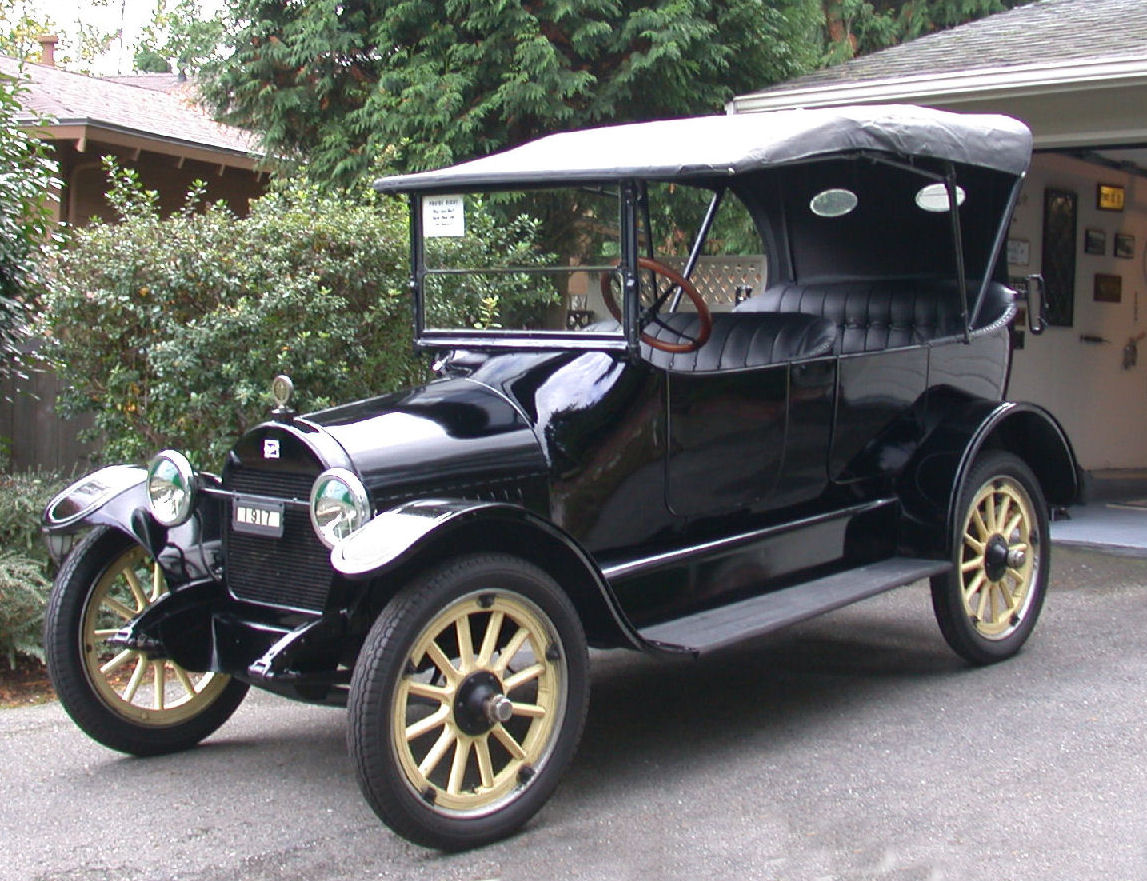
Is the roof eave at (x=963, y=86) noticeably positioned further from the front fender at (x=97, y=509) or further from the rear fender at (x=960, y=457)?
the front fender at (x=97, y=509)

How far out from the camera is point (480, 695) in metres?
3.74

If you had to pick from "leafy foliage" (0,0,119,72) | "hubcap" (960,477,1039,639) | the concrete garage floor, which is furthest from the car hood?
"leafy foliage" (0,0,119,72)

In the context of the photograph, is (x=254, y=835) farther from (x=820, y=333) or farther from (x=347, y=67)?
(x=347, y=67)

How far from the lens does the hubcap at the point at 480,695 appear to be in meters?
3.62

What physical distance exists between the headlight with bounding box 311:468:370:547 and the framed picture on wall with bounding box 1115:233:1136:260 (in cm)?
935

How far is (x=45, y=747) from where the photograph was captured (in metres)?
4.73

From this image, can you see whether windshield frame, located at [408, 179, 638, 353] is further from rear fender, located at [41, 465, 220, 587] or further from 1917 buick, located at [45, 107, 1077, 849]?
rear fender, located at [41, 465, 220, 587]

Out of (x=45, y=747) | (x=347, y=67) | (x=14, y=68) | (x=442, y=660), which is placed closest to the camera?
(x=442, y=660)

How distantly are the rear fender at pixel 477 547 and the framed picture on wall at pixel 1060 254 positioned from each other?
7527 millimetres

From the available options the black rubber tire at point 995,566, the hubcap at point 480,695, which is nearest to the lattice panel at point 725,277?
the black rubber tire at point 995,566

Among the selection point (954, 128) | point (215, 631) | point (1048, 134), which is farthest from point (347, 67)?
point (215, 631)

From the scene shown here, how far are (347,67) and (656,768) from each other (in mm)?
7726

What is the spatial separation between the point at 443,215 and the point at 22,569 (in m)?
2.53

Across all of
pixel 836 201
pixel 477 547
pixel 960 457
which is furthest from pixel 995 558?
pixel 477 547
